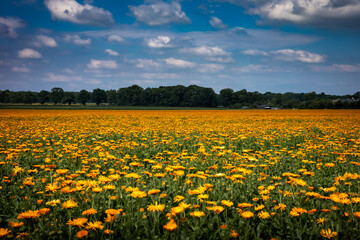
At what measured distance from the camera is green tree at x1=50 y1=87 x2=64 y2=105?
367 ft

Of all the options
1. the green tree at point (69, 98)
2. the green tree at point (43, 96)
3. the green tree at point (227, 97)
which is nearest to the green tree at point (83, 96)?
the green tree at point (69, 98)

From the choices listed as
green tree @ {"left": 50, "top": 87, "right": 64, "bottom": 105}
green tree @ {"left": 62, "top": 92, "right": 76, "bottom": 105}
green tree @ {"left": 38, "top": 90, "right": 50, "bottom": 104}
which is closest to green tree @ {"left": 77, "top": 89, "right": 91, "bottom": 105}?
green tree @ {"left": 62, "top": 92, "right": 76, "bottom": 105}

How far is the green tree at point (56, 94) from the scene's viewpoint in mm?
111875

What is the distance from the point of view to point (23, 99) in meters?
110

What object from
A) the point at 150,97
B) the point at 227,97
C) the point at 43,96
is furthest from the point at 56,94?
the point at 227,97

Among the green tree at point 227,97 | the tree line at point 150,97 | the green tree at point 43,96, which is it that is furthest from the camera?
the green tree at point 227,97

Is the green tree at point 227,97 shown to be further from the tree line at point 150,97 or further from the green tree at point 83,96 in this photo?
the green tree at point 83,96

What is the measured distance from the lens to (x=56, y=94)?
11238cm

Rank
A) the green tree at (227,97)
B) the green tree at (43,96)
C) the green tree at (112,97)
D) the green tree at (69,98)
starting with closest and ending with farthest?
the green tree at (43,96) → the green tree at (69,98) → the green tree at (227,97) → the green tree at (112,97)

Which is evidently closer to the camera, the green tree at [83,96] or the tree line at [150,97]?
the tree line at [150,97]

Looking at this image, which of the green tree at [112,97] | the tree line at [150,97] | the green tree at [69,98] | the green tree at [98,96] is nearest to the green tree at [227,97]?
the tree line at [150,97]

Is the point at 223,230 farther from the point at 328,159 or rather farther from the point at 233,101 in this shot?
the point at 233,101

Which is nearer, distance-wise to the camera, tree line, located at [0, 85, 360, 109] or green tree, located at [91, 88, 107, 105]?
tree line, located at [0, 85, 360, 109]

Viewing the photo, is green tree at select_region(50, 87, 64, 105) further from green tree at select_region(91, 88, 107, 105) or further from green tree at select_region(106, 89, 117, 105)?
green tree at select_region(106, 89, 117, 105)
